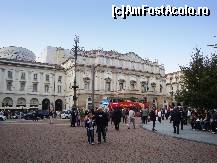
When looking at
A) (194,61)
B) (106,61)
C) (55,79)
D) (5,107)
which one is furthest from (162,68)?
(194,61)

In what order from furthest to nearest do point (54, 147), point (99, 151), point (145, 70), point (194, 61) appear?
point (145, 70), point (194, 61), point (54, 147), point (99, 151)

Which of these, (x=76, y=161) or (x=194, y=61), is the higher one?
(x=194, y=61)

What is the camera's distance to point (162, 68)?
86.7 meters

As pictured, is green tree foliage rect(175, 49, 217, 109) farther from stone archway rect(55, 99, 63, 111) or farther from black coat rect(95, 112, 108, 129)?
stone archway rect(55, 99, 63, 111)

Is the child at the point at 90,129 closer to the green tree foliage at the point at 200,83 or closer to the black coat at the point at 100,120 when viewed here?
the black coat at the point at 100,120

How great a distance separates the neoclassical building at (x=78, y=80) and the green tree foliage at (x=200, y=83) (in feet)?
127

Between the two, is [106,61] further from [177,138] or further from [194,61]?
[177,138]

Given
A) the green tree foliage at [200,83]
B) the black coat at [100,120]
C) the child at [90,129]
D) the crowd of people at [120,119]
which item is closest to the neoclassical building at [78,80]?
the green tree foliage at [200,83]

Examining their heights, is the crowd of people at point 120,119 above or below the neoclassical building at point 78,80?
below

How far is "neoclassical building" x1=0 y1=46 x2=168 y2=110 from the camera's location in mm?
69750

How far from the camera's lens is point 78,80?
7031cm

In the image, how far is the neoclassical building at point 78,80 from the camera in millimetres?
69750

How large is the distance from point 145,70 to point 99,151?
233 ft

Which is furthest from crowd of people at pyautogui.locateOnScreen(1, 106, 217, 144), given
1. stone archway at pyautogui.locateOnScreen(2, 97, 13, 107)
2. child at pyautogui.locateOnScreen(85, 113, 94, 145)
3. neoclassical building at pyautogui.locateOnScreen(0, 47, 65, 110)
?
neoclassical building at pyautogui.locateOnScreen(0, 47, 65, 110)
